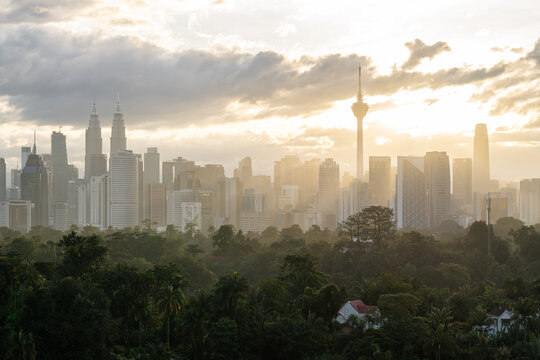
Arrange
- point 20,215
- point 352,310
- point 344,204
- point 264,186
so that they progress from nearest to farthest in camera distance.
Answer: point 352,310, point 20,215, point 344,204, point 264,186

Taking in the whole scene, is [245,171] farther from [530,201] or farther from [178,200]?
[530,201]

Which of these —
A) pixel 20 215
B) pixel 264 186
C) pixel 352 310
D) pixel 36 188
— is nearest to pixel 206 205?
pixel 264 186

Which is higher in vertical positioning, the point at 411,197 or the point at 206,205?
the point at 411,197

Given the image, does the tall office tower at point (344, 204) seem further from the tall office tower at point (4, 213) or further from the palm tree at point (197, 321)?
A: the palm tree at point (197, 321)

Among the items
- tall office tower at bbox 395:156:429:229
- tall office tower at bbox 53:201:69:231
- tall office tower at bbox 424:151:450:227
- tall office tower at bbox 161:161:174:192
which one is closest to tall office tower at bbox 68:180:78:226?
tall office tower at bbox 53:201:69:231

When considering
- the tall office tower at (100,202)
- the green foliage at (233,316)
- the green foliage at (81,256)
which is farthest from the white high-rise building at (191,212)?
the green foliage at (81,256)

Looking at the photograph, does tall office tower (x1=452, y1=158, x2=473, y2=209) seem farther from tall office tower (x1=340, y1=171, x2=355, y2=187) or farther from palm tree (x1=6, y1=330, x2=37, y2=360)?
palm tree (x1=6, y1=330, x2=37, y2=360)
